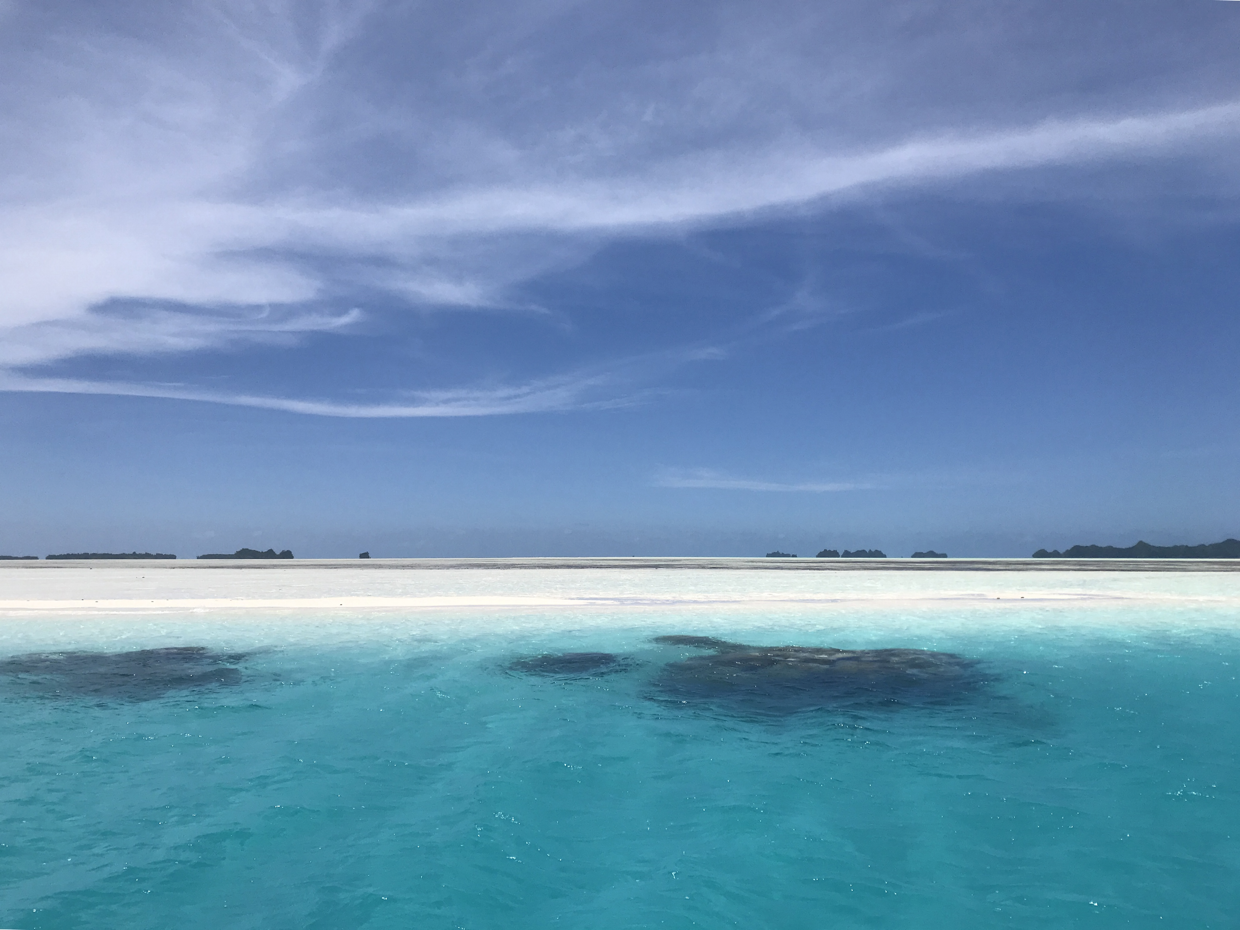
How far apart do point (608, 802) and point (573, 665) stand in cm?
640

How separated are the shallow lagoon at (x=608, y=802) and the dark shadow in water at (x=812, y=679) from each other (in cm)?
37

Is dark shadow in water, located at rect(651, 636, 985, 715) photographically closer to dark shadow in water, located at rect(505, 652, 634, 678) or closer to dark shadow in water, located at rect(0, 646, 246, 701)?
dark shadow in water, located at rect(505, 652, 634, 678)

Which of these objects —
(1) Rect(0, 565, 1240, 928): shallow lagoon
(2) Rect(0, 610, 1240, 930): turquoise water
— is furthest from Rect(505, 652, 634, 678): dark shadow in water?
(2) Rect(0, 610, 1240, 930): turquoise water

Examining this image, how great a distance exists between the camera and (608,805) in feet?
27.8

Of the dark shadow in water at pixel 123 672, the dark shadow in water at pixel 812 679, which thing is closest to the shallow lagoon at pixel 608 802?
the dark shadow in water at pixel 123 672

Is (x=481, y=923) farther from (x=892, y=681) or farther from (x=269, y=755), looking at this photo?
(x=892, y=681)

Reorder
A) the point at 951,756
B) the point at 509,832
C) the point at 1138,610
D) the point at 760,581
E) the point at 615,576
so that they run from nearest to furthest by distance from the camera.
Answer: the point at 509,832 < the point at 951,756 < the point at 1138,610 < the point at 760,581 < the point at 615,576

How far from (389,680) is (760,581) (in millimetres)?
22570

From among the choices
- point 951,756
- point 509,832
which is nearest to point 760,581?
point 951,756

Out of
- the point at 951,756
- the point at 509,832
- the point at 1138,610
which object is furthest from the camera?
the point at 1138,610

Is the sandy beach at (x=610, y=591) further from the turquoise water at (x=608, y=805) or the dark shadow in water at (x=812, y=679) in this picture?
the turquoise water at (x=608, y=805)

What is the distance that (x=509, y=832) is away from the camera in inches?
308

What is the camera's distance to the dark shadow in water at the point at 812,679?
1199 centimetres

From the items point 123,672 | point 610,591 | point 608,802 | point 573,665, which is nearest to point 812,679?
point 573,665
